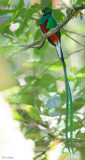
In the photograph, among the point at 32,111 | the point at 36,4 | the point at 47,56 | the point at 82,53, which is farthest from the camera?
the point at 82,53

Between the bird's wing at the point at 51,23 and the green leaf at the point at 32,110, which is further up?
the bird's wing at the point at 51,23

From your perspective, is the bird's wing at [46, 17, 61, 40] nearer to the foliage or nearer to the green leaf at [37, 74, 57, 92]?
the foliage

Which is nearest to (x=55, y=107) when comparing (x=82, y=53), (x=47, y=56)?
(x=47, y=56)

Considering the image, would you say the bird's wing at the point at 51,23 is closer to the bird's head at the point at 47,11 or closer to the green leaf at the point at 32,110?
the bird's head at the point at 47,11

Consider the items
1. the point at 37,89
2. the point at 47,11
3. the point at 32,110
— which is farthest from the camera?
the point at 37,89

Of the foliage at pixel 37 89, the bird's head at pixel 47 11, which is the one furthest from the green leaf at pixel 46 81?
the bird's head at pixel 47 11

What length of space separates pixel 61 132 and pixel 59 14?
1.58 feet

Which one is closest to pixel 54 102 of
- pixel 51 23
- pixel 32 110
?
pixel 32 110

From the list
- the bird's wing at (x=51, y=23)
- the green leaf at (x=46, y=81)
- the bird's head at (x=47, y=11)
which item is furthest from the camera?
the green leaf at (x=46, y=81)

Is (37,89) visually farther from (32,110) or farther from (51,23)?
(51,23)

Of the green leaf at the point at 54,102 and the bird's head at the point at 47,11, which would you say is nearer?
the bird's head at the point at 47,11

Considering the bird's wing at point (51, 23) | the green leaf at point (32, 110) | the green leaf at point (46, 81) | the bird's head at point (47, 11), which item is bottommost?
the green leaf at point (32, 110)

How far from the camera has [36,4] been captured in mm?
948

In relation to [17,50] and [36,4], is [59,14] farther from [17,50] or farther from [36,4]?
[17,50]
